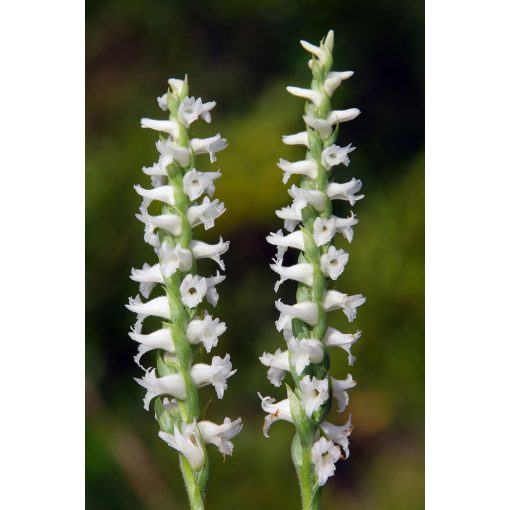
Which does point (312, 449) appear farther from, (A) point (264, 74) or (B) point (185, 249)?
(A) point (264, 74)

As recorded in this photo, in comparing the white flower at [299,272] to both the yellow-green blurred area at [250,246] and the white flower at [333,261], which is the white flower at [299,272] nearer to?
the white flower at [333,261]

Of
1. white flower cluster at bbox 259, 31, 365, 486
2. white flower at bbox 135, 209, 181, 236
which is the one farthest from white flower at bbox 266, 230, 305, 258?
white flower at bbox 135, 209, 181, 236

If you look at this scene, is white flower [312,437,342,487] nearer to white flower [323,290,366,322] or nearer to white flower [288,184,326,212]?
white flower [323,290,366,322]

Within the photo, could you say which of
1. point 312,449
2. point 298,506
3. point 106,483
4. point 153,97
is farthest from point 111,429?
point 312,449

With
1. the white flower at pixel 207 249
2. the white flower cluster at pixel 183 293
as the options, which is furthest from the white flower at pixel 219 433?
the white flower at pixel 207 249

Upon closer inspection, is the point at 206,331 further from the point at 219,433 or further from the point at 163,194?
the point at 163,194

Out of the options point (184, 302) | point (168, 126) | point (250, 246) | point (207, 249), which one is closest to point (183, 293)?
point (184, 302)
